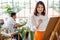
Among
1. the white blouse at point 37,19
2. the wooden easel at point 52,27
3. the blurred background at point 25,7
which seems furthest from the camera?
the blurred background at point 25,7

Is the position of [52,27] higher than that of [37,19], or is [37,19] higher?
[52,27]

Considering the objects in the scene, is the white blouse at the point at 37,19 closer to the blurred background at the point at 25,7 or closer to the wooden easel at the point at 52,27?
the wooden easel at the point at 52,27

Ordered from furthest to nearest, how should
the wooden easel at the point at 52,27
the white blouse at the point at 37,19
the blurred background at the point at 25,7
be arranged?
the blurred background at the point at 25,7, the white blouse at the point at 37,19, the wooden easel at the point at 52,27

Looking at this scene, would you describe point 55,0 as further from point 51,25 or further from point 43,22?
point 51,25

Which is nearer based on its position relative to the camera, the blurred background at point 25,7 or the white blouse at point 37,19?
the white blouse at point 37,19

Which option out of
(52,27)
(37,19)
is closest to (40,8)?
(37,19)

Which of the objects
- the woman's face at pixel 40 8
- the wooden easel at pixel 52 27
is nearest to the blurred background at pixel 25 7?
the woman's face at pixel 40 8

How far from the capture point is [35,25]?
2.66 metres

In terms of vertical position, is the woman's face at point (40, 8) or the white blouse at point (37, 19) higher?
the woman's face at point (40, 8)

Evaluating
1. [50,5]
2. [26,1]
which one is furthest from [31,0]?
[50,5]

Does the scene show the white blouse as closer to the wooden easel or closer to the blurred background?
the wooden easel

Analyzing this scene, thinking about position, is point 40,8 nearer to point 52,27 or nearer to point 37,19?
point 37,19

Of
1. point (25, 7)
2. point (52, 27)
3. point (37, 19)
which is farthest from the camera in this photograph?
point (25, 7)

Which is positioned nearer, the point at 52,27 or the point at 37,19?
the point at 52,27
